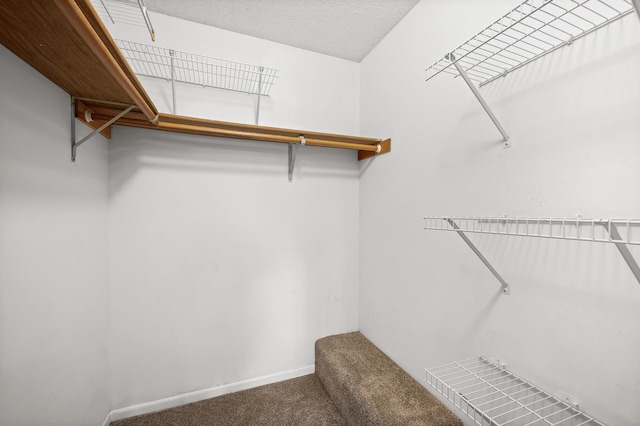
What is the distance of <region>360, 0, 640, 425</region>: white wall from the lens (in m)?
0.75

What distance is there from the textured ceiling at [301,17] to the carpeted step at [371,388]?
223cm

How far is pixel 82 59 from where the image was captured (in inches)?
32.1

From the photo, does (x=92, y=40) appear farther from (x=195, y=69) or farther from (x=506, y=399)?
(x=506, y=399)

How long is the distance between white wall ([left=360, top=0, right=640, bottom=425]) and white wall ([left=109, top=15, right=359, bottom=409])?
1.50 ft

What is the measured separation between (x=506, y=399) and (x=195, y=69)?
242cm

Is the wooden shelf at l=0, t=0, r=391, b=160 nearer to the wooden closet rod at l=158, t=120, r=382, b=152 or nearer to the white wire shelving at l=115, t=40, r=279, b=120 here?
the wooden closet rod at l=158, t=120, r=382, b=152

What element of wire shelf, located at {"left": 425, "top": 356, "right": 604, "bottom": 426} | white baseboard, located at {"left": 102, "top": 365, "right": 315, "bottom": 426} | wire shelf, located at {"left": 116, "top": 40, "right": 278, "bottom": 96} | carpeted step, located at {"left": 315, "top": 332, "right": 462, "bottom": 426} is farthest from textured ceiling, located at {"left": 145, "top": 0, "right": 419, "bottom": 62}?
white baseboard, located at {"left": 102, "top": 365, "right": 315, "bottom": 426}

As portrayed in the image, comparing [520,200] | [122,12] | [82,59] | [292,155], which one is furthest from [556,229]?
[122,12]

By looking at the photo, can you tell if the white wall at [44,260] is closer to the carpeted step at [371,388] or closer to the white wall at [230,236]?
the white wall at [230,236]

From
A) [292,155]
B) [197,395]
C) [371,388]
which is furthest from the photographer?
[292,155]

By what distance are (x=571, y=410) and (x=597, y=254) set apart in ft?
1.74

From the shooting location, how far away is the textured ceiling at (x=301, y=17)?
1511mm

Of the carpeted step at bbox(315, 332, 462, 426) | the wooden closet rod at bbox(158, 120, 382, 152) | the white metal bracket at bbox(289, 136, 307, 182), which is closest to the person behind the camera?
the carpeted step at bbox(315, 332, 462, 426)

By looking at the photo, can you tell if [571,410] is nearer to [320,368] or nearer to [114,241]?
[320,368]
